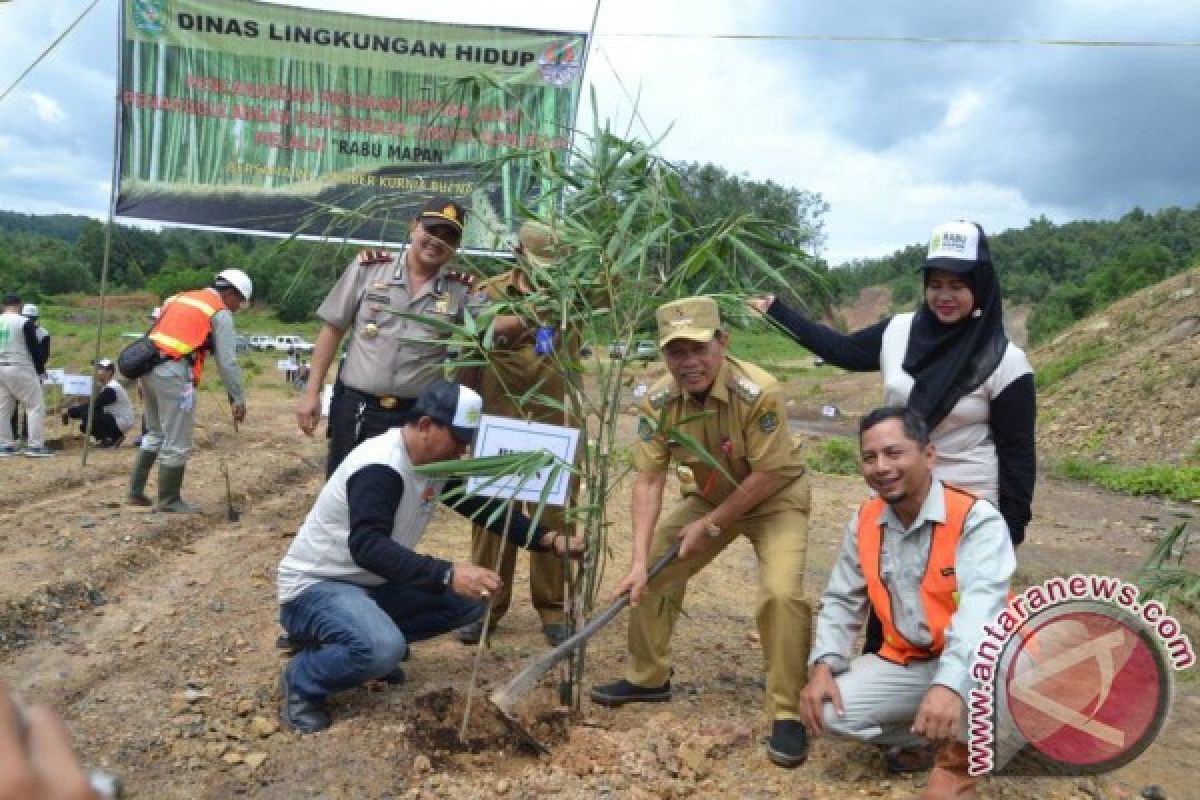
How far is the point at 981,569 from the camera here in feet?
9.20

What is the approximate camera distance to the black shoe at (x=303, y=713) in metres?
3.22

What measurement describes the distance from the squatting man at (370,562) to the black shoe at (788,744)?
0.86 meters

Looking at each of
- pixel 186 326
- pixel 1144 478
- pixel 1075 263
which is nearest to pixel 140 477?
pixel 186 326

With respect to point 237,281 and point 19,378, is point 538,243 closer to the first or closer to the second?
point 237,281

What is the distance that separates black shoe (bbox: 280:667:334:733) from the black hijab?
2.11 m

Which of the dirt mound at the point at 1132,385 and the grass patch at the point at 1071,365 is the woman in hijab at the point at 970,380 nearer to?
the dirt mound at the point at 1132,385

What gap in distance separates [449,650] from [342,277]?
5.20 ft

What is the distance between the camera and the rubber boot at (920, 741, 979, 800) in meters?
2.74

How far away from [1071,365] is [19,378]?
13.5 meters

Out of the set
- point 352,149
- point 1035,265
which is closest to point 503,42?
point 352,149

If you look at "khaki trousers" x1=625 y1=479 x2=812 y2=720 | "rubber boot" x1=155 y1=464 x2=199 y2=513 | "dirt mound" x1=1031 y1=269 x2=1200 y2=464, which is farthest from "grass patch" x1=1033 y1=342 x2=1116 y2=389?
"khaki trousers" x1=625 y1=479 x2=812 y2=720

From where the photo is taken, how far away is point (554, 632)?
4188 mm

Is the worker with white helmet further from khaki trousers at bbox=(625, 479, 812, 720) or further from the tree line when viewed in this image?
the tree line
